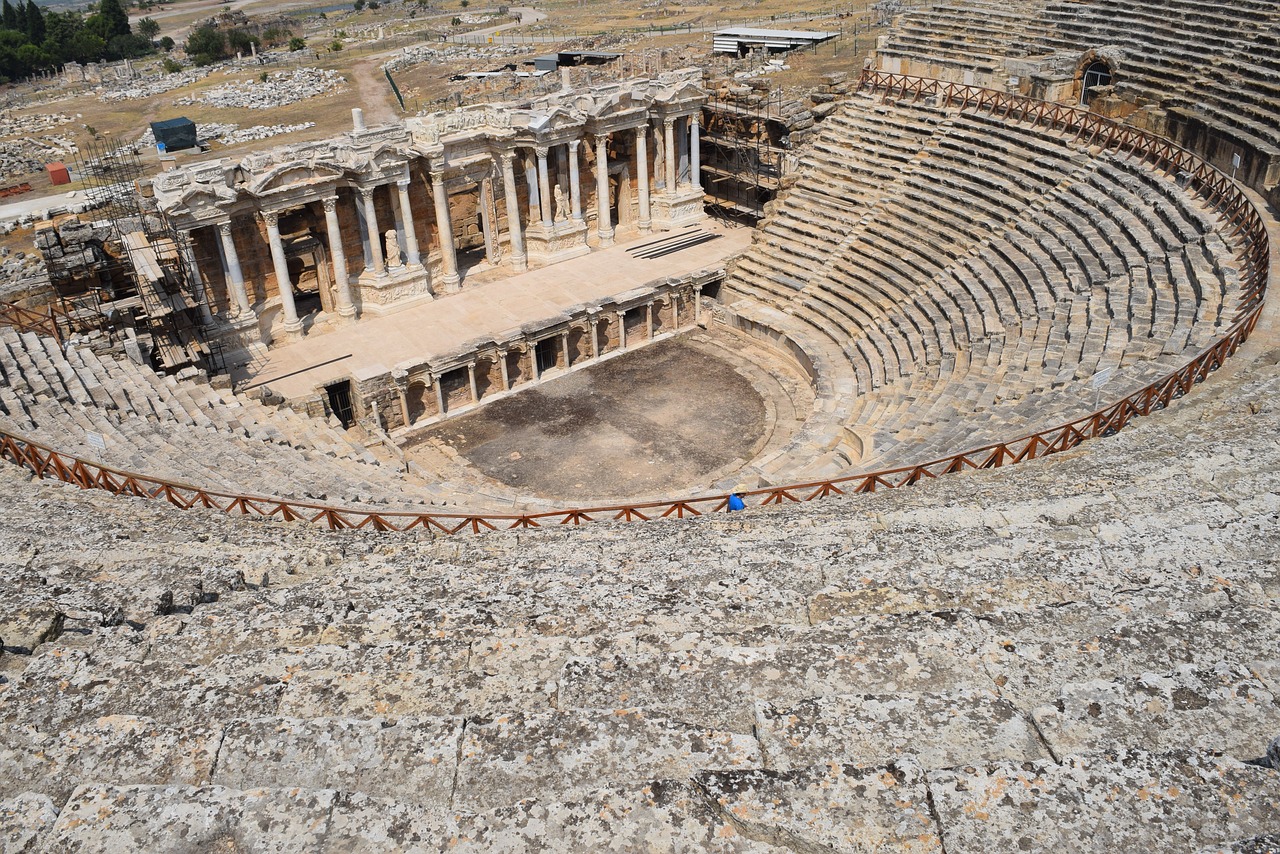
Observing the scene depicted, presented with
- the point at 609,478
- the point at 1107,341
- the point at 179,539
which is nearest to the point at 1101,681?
the point at 179,539

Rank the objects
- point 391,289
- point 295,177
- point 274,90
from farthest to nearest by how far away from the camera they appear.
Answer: point 274,90, point 391,289, point 295,177

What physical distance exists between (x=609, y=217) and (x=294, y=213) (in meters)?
10.1

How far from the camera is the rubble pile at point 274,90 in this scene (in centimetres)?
6644

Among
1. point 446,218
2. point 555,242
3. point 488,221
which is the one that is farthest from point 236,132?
point 446,218

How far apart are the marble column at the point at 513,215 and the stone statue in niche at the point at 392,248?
3682 millimetres

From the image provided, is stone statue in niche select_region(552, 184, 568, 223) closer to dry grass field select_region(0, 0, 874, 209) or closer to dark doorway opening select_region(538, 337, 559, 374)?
dark doorway opening select_region(538, 337, 559, 374)

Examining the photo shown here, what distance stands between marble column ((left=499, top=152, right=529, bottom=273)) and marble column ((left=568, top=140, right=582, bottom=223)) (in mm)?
1724

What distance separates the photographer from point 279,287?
26.7 metres

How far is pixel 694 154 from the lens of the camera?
34.0 m

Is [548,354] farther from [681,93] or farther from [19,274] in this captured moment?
[19,274]

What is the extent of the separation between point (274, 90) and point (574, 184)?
45.9 meters

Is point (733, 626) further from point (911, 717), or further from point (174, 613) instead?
point (174, 613)

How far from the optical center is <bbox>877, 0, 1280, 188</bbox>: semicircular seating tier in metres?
24.6

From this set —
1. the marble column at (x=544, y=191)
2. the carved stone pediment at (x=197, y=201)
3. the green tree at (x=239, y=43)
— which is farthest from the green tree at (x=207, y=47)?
the carved stone pediment at (x=197, y=201)
